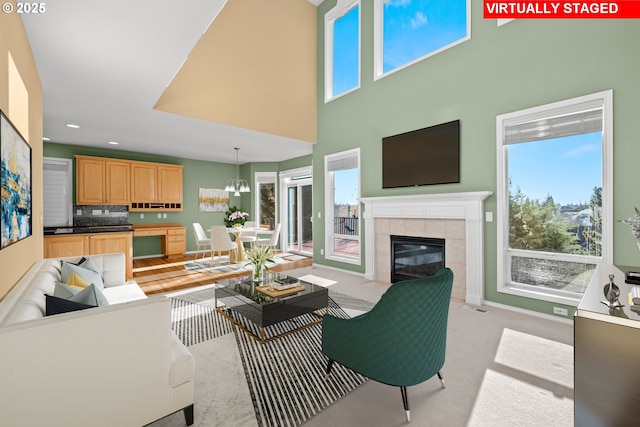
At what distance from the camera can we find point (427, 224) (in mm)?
4172

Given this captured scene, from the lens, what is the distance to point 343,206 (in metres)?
5.70

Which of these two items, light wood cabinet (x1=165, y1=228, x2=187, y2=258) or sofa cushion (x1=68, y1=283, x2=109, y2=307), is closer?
sofa cushion (x1=68, y1=283, x2=109, y2=307)

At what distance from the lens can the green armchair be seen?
5.19 ft

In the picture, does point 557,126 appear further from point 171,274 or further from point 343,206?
point 171,274

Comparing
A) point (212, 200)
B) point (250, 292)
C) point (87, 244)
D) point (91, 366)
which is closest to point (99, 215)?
point (87, 244)

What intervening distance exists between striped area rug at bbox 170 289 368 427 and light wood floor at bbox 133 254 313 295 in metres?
1.42

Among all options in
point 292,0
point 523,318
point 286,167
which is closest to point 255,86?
point 292,0

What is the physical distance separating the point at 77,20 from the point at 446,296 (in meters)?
3.32

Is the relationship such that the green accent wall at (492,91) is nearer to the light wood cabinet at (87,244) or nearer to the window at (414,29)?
the window at (414,29)

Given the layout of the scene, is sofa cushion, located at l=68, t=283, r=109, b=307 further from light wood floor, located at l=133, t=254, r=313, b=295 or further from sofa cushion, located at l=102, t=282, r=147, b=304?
light wood floor, located at l=133, t=254, r=313, b=295

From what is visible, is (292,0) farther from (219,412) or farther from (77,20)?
(219,412)

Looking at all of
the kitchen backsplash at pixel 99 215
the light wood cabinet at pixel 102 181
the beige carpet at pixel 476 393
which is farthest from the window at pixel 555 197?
the kitchen backsplash at pixel 99 215

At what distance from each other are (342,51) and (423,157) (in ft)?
10.1

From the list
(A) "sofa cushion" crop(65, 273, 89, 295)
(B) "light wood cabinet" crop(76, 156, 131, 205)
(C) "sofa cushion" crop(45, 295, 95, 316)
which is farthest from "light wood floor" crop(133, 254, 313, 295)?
(C) "sofa cushion" crop(45, 295, 95, 316)
